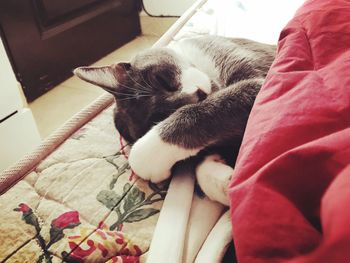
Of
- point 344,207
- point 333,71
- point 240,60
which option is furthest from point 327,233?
point 240,60

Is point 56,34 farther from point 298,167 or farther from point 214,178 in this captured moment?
point 298,167

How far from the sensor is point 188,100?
782mm

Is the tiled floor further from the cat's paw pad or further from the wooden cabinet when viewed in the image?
the cat's paw pad

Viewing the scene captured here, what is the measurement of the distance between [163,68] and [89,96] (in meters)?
1.30

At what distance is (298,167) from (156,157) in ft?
1.04

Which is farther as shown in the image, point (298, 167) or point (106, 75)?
point (106, 75)

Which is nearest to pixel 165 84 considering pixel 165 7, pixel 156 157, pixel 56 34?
pixel 156 157

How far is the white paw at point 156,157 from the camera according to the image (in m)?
0.63

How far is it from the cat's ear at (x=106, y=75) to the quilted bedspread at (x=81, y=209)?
135mm

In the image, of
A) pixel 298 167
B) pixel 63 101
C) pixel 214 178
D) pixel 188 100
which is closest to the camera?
pixel 298 167

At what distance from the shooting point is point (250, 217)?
359 mm

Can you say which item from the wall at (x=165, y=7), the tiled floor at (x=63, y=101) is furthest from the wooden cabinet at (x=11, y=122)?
the wall at (x=165, y=7)

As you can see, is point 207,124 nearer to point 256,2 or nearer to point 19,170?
point 19,170

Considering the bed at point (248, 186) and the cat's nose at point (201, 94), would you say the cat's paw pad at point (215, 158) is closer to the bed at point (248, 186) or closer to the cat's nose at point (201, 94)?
the bed at point (248, 186)
